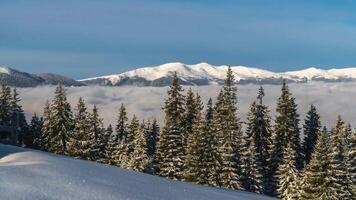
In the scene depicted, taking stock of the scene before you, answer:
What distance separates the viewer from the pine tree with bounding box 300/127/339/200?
167 ft

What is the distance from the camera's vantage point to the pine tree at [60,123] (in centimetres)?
6284

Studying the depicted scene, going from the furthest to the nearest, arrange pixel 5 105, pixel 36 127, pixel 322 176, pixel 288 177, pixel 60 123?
1. pixel 36 127
2. pixel 5 105
3. pixel 60 123
4. pixel 288 177
5. pixel 322 176

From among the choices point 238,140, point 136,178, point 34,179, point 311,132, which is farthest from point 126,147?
point 34,179

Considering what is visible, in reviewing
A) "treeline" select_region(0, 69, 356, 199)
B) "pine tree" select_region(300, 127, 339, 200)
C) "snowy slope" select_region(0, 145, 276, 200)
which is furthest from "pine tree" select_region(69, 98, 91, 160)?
"snowy slope" select_region(0, 145, 276, 200)

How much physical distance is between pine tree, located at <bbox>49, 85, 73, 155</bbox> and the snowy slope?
40809 millimetres

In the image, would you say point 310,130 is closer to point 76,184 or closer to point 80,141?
point 80,141

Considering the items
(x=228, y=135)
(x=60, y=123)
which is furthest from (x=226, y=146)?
(x=60, y=123)

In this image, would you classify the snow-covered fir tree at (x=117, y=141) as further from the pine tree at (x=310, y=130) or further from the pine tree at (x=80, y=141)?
the pine tree at (x=310, y=130)

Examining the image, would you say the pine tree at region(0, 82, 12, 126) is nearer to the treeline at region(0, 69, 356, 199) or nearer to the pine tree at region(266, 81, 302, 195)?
the treeline at region(0, 69, 356, 199)

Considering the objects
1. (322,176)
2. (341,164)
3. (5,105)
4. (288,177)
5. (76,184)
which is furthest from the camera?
(5,105)

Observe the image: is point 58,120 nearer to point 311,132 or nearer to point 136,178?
point 311,132

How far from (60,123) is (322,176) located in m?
28.3

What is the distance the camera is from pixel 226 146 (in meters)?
59.3

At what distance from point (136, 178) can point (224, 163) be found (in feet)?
111
